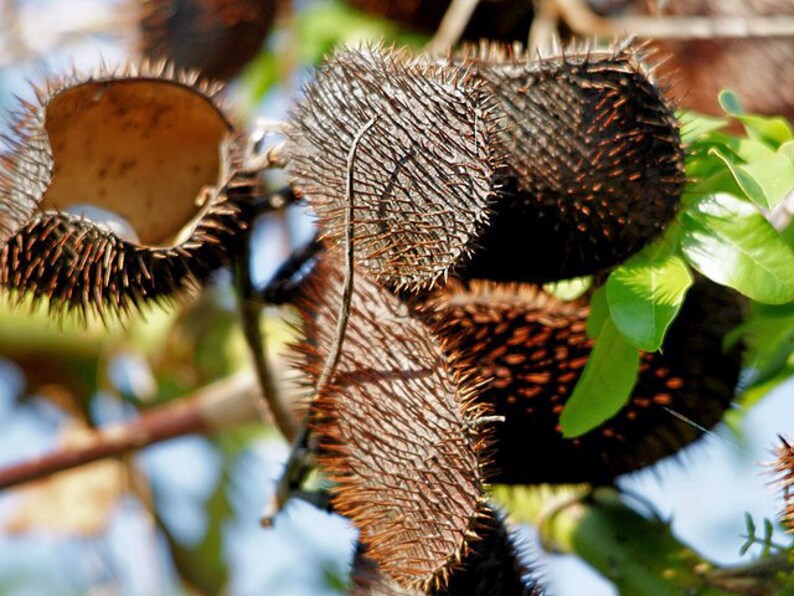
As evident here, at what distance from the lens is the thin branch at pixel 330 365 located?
52.9 inches

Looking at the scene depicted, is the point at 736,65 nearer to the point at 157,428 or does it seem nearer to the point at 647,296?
the point at 647,296

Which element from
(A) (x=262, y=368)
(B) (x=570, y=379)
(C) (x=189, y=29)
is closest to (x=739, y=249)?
(B) (x=570, y=379)

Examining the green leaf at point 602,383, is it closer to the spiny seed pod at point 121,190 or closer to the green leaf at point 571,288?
the green leaf at point 571,288

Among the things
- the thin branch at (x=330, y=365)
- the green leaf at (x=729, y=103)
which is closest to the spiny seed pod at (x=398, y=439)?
the thin branch at (x=330, y=365)

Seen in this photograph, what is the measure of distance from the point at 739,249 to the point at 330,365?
0.52 meters

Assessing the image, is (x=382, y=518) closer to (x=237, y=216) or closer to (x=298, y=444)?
(x=298, y=444)

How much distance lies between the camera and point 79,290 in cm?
150

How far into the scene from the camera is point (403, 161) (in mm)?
1329

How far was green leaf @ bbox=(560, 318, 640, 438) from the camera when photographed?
1470 mm

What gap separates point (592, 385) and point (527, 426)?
0.53 ft

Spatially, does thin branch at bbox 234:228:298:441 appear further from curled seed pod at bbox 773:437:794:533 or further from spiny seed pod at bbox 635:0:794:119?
spiny seed pod at bbox 635:0:794:119

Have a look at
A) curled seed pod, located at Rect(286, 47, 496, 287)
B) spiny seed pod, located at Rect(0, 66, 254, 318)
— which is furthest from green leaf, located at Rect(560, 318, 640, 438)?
spiny seed pod, located at Rect(0, 66, 254, 318)

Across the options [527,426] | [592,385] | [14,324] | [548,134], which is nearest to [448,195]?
[548,134]

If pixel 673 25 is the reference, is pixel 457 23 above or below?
below
